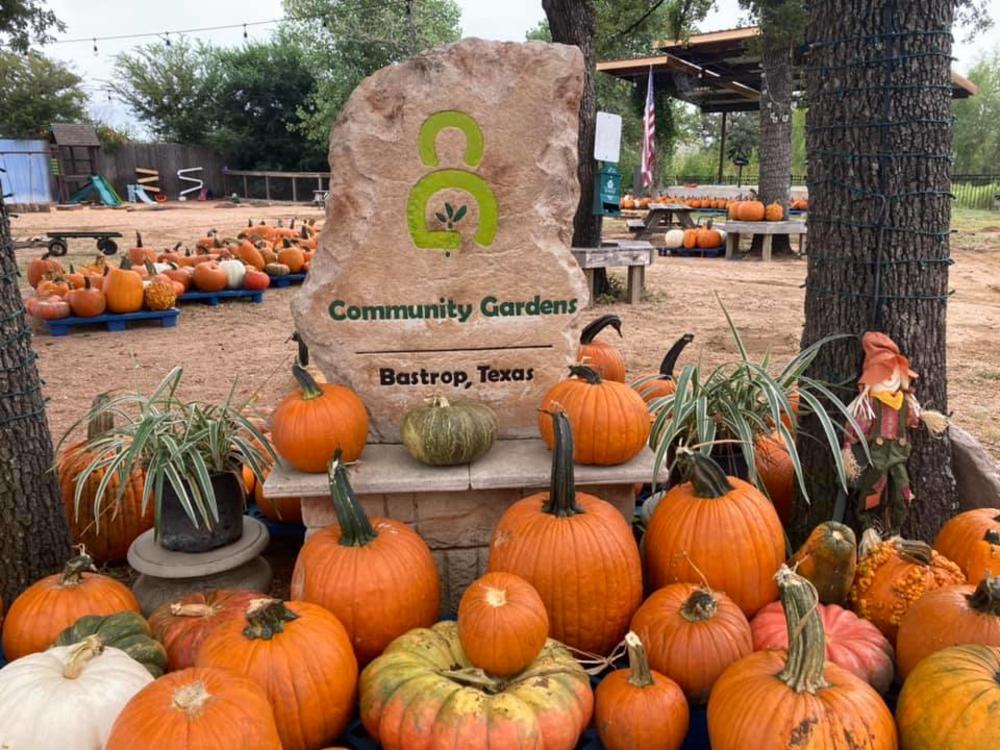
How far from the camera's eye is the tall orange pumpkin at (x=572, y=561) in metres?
2.31

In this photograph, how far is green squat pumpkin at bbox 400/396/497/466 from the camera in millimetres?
2756

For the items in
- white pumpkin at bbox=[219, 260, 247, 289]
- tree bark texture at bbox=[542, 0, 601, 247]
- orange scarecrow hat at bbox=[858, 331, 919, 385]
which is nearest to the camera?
orange scarecrow hat at bbox=[858, 331, 919, 385]

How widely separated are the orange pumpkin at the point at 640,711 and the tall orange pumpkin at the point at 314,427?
4.21 feet

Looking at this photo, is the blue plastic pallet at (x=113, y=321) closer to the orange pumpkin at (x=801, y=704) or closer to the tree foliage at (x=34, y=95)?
the orange pumpkin at (x=801, y=704)

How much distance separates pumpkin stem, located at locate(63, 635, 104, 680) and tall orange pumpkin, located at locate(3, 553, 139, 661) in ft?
1.73

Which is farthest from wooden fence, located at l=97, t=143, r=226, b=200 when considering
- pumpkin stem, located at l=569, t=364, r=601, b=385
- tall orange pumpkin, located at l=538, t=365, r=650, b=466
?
tall orange pumpkin, located at l=538, t=365, r=650, b=466

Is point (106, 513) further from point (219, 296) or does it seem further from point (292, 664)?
point (219, 296)

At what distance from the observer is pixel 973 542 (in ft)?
8.36

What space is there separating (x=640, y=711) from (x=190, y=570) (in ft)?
5.60

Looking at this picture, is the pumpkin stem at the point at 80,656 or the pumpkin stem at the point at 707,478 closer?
the pumpkin stem at the point at 80,656

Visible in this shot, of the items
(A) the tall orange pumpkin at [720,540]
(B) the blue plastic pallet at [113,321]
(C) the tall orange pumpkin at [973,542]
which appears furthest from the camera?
(B) the blue plastic pallet at [113,321]

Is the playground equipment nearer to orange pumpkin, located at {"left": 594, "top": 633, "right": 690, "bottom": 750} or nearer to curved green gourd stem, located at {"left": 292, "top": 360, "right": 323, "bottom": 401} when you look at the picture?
curved green gourd stem, located at {"left": 292, "top": 360, "right": 323, "bottom": 401}

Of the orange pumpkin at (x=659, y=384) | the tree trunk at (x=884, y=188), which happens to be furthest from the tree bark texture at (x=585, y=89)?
the tree trunk at (x=884, y=188)

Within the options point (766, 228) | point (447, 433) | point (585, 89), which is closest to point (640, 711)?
point (447, 433)
